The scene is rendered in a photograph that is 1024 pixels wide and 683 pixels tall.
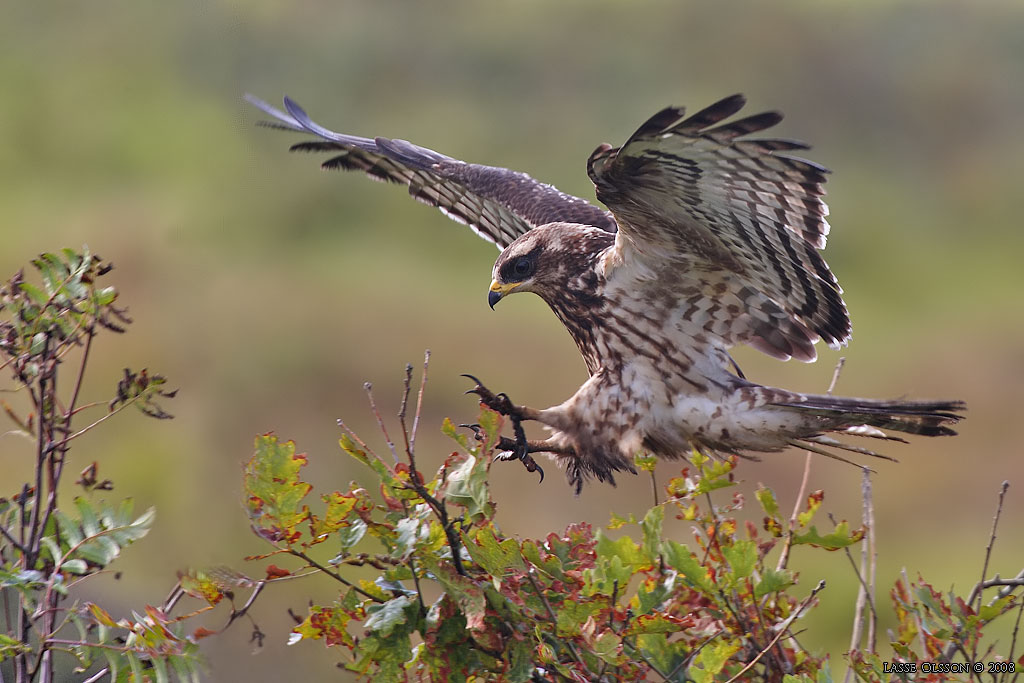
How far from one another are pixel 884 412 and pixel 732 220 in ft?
2.40

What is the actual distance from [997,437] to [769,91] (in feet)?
21.8

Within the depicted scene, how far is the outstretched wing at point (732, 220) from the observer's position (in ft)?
10.7

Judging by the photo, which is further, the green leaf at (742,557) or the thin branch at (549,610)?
the green leaf at (742,557)

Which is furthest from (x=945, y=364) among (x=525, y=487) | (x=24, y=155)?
(x=24, y=155)

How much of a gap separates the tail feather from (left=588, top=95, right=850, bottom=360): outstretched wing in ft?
1.27

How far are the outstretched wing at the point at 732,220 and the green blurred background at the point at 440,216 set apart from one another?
3830mm

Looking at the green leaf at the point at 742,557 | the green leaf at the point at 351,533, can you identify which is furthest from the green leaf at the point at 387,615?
the green leaf at the point at 742,557

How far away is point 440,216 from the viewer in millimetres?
14914

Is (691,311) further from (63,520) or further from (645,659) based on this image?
(63,520)

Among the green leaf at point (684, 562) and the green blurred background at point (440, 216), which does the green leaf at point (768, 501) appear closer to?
the green leaf at point (684, 562)

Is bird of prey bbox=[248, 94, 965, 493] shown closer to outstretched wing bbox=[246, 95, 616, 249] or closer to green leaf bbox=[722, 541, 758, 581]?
outstretched wing bbox=[246, 95, 616, 249]

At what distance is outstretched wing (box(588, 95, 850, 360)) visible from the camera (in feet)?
10.7

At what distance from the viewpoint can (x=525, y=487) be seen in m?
9.41

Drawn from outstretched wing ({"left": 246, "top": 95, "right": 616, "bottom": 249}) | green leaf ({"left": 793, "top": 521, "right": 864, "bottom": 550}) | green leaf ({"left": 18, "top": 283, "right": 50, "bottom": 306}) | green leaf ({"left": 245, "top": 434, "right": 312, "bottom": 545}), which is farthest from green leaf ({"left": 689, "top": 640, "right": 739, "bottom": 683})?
outstretched wing ({"left": 246, "top": 95, "right": 616, "bottom": 249})
